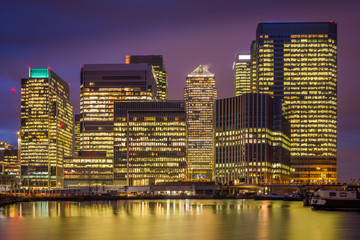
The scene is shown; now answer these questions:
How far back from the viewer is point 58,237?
251 ft

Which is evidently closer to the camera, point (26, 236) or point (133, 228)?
point (26, 236)

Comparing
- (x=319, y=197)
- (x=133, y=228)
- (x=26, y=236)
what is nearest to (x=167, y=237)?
(x=133, y=228)

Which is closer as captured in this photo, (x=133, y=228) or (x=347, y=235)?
(x=347, y=235)

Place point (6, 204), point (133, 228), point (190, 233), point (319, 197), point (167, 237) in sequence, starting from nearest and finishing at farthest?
point (167, 237) < point (190, 233) < point (133, 228) < point (319, 197) < point (6, 204)

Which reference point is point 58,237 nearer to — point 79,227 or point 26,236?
point 26,236

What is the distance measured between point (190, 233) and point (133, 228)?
1092 centimetres

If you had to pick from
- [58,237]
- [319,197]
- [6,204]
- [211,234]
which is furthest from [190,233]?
[6,204]

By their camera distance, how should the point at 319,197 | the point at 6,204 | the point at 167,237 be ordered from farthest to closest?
the point at 6,204 < the point at 319,197 < the point at 167,237

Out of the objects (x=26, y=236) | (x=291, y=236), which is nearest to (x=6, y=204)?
(x=26, y=236)

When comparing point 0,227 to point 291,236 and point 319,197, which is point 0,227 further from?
point 319,197

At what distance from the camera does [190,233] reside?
81.4 meters

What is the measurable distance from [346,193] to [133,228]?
8437 cm

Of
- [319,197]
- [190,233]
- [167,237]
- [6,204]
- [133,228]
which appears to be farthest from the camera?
[6,204]

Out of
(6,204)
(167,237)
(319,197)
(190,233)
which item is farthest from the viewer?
(6,204)
